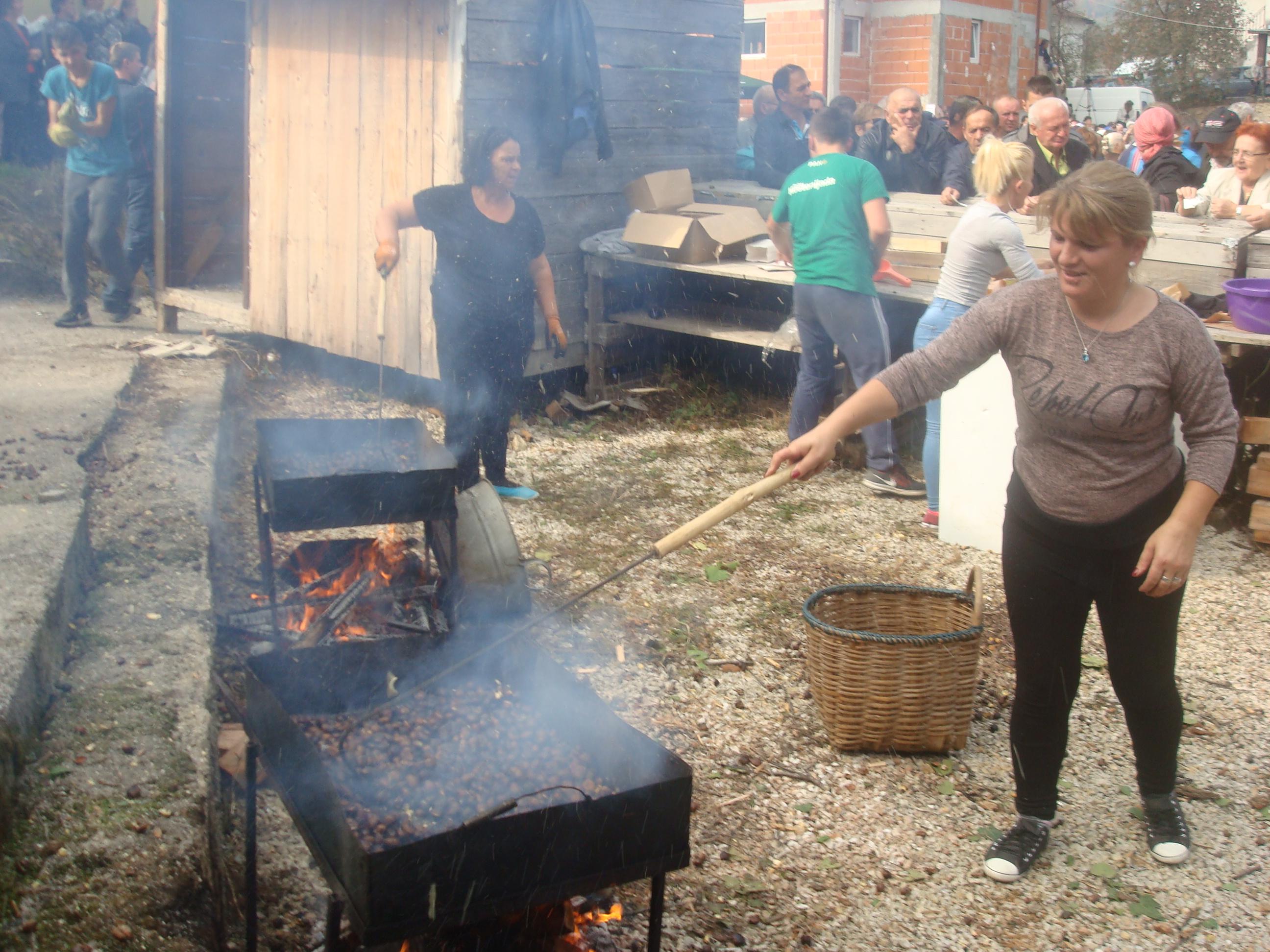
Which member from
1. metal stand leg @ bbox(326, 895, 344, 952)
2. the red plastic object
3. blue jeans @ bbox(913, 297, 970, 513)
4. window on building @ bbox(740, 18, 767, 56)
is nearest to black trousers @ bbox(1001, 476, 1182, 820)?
metal stand leg @ bbox(326, 895, 344, 952)

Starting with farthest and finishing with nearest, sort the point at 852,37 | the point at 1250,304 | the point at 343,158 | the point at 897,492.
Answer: the point at 852,37 < the point at 343,158 < the point at 897,492 < the point at 1250,304

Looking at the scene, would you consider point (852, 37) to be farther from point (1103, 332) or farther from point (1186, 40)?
point (1103, 332)

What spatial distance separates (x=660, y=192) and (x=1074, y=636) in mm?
6179

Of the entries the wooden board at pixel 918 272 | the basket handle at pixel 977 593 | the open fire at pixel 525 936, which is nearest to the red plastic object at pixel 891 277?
the wooden board at pixel 918 272

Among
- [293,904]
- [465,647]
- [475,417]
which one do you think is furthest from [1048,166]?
[293,904]

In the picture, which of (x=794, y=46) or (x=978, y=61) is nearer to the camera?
(x=794, y=46)

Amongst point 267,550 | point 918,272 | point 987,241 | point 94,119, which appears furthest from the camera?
point 94,119

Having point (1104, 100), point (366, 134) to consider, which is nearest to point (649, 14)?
point (366, 134)

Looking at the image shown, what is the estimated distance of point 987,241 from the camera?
5.69 meters

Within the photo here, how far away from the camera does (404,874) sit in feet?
6.87

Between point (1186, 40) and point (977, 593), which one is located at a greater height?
point (1186, 40)

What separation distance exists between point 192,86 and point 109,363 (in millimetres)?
3156

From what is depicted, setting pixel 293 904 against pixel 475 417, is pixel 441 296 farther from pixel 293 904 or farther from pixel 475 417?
pixel 293 904

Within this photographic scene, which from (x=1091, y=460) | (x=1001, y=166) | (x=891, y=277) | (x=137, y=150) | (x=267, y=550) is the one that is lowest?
(x=267, y=550)
